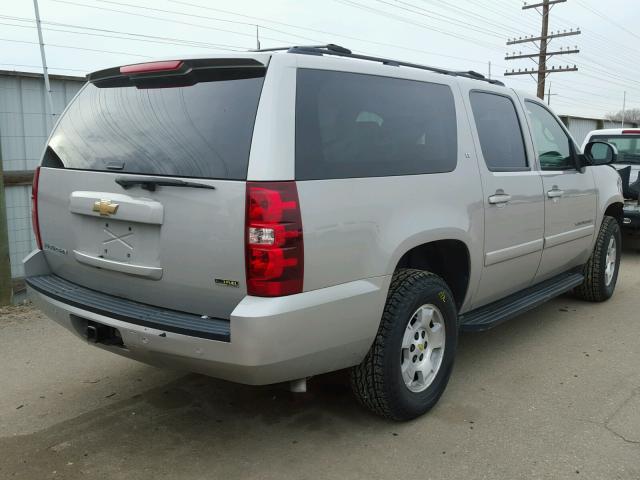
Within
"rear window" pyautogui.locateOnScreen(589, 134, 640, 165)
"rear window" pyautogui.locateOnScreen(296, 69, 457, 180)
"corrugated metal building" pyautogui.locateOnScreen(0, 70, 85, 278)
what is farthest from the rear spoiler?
"rear window" pyautogui.locateOnScreen(589, 134, 640, 165)

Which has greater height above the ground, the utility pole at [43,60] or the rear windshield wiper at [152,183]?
the utility pole at [43,60]

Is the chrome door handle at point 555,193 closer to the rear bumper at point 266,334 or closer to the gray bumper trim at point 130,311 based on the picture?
the rear bumper at point 266,334

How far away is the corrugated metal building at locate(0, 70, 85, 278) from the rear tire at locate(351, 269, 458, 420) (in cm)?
418

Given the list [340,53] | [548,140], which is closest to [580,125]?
[548,140]

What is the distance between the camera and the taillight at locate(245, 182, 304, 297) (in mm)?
2533

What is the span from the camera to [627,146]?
9.52 metres

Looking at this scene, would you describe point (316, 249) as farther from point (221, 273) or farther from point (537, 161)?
point (537, 161)

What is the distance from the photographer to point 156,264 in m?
2.80

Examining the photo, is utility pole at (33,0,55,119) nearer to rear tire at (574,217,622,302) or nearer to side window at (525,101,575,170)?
side window at (525,101,575,170)

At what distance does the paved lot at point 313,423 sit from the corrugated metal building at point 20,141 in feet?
5.30

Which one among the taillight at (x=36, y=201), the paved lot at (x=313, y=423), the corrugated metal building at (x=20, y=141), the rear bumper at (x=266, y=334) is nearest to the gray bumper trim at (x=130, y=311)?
the rear bumper at (x=266, y=334)

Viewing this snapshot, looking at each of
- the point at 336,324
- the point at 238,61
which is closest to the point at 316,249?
the point at 336,324

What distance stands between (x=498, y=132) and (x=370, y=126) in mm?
1449

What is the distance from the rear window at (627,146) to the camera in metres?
9.44
